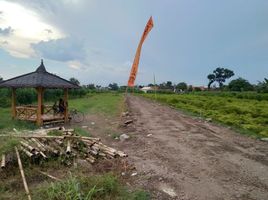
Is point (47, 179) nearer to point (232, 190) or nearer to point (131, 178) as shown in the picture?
point (131, 178)

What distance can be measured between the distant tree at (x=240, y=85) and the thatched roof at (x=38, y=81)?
4458 cm

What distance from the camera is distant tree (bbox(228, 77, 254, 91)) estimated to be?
50722 millimetres

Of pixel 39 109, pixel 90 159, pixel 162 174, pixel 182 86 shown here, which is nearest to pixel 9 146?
pixel 90 159

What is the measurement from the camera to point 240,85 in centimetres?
5241

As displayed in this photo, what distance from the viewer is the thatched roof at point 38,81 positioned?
492 inches

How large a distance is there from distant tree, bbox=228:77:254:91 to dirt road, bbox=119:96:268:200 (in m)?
43.4

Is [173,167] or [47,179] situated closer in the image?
[47,179]

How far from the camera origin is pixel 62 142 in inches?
273

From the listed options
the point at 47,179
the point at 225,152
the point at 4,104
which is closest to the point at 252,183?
the point at 225,152

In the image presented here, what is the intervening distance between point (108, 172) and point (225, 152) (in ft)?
13.2

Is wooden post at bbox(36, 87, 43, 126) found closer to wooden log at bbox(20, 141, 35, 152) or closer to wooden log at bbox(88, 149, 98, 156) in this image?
wooden log at bbox(20, 141, 35, 152)

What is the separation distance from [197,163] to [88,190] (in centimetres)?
333

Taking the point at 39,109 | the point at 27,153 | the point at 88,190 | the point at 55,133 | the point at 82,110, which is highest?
the point at 39,109

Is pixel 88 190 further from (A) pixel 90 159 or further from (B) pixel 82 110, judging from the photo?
(B) pixel 82 110
